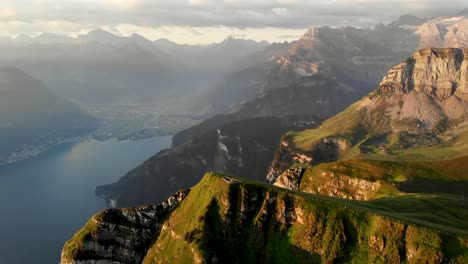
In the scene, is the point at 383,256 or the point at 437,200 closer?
the point at 383,256

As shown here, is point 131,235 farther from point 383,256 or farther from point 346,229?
point 383,256

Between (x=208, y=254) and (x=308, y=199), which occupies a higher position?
(x=308, y=199)

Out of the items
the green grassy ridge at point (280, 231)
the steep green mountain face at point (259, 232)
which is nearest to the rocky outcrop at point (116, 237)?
the steep green mountain face at point (259, 232)

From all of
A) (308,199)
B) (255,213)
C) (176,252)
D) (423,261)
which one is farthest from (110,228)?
(423,261)

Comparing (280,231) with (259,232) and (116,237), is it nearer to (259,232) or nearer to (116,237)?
(259,232)

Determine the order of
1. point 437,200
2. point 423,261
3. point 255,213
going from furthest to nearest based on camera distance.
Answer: point 437,200, point 255,213, point 423,261

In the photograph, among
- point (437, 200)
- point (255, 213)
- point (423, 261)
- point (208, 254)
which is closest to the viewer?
point (423, 261)

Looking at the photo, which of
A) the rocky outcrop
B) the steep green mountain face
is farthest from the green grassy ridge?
the rocky outcrop
